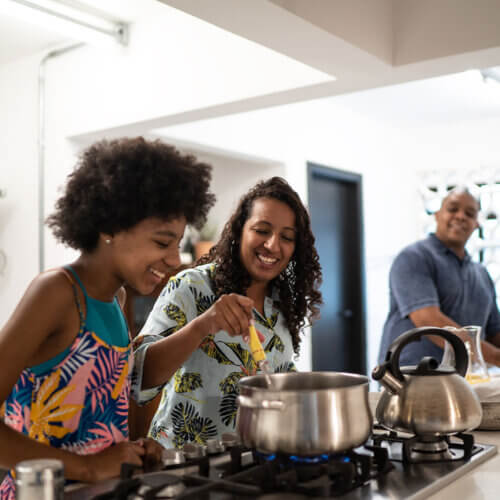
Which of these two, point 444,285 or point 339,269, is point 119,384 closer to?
point 444,285

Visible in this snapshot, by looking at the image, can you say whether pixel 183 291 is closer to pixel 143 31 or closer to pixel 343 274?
pixel 143 31

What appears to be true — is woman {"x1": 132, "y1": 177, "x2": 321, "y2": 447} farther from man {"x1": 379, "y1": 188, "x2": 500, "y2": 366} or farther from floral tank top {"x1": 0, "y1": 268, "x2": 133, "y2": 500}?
man {"x1": 379, "y1": 188, "x2": 500, "y2": 366}

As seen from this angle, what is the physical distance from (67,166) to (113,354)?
2.74 m

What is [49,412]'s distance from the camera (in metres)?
1.10

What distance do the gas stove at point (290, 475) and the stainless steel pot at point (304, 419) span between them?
31 millimetres

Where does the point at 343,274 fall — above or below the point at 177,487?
above

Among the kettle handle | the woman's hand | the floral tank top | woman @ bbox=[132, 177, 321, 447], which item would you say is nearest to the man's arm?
woman @ bbox=[132, 177, 321, 447]

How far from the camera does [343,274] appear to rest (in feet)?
18.6

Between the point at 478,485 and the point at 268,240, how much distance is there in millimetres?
864

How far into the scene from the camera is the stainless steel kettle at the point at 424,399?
1215mm

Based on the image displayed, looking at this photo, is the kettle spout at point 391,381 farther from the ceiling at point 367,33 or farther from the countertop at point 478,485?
the ceiling at point 367,33

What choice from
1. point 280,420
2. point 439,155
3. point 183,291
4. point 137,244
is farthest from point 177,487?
point 439,155

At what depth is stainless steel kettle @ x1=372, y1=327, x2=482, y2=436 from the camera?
3.99 ft

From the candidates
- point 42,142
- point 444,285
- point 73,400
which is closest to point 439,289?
point 444,285
